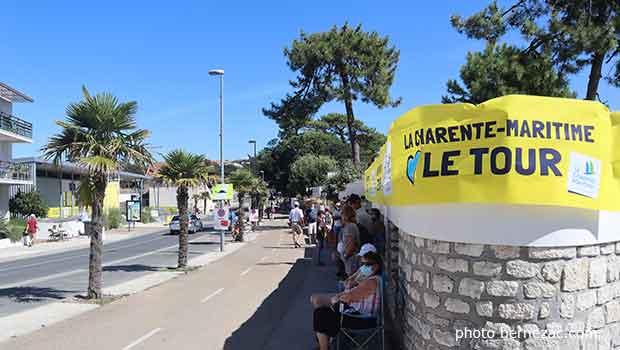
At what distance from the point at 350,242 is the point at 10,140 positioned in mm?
36512

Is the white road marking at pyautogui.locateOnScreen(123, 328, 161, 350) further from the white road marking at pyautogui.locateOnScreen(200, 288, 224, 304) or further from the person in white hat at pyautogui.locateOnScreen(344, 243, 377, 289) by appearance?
the person in white hat at pyautogui.locateOnScreen(344, 243, 377, 289)

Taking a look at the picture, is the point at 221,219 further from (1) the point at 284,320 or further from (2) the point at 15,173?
(2) the point at 15,173

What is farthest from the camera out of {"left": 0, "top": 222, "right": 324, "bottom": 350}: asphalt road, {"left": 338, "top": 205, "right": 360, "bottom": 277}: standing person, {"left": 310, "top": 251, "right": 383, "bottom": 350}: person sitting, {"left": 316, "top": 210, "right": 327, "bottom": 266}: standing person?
{"left": 316, "top": 210, "right": 327, "bottom": 266}: standing person

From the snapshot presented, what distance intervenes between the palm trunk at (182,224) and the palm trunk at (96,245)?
4.81 meters

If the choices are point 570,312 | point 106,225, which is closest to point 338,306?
point 570,312

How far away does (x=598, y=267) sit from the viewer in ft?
14.2

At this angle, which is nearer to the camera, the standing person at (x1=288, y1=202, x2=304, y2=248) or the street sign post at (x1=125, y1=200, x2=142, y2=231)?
the standing person at (x1=288, y1=202, x2=304, y2=248)

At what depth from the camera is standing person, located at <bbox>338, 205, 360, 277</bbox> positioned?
907cm

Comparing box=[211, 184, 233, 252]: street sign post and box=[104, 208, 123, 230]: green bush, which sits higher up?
box=[211, 184, 233, 252]: street sign post

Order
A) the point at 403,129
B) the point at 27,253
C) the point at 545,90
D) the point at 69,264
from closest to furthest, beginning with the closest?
the point at 403,129 < the point at 545,90 < the point at 69,264 < the point at 27,253

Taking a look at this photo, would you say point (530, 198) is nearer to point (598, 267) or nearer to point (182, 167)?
point (598, 267)

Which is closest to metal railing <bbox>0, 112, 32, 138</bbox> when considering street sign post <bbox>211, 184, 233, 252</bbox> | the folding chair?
street sign post <bbox>211, 184, 233, 252</bbox>

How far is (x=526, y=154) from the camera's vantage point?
4156 millimetres

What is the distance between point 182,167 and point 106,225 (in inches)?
1155
